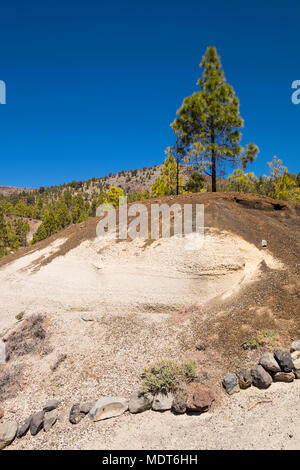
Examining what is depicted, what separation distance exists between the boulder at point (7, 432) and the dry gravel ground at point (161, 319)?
9.8 inches

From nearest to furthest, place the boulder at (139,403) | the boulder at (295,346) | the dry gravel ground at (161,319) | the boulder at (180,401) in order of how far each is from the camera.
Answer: the dry gravel ground at (161,319) → the boulder at (180,401) → the boulder at (139,403) → the boulder at (295,346)

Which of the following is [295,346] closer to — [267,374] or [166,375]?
[267,374]

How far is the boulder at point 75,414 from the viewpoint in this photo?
22.2 feet

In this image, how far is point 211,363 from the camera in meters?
7.80

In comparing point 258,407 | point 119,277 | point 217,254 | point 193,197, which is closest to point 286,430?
point 258,407

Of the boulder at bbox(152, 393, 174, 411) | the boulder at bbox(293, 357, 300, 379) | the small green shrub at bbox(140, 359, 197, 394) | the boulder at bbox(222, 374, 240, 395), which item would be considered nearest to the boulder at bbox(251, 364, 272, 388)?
the boulder at bbox(222, 374, 240, 395)

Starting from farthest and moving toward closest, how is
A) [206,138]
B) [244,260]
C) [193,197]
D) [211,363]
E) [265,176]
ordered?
[265,176] < [206,138] < [193,197] < [244,260] < [211,363]

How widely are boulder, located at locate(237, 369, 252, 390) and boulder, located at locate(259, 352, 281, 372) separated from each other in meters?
0.51

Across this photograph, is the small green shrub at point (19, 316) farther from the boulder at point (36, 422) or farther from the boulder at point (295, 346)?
the boulder at point (295, 346)

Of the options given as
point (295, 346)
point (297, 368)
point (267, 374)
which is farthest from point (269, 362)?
point (295, 346)

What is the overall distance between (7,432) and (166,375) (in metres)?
4.81

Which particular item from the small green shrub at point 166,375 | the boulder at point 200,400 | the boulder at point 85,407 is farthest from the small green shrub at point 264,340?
the boulder at point 85,407

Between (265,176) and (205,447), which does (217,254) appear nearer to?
(205,447)

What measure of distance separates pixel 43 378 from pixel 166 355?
476 centimetres
